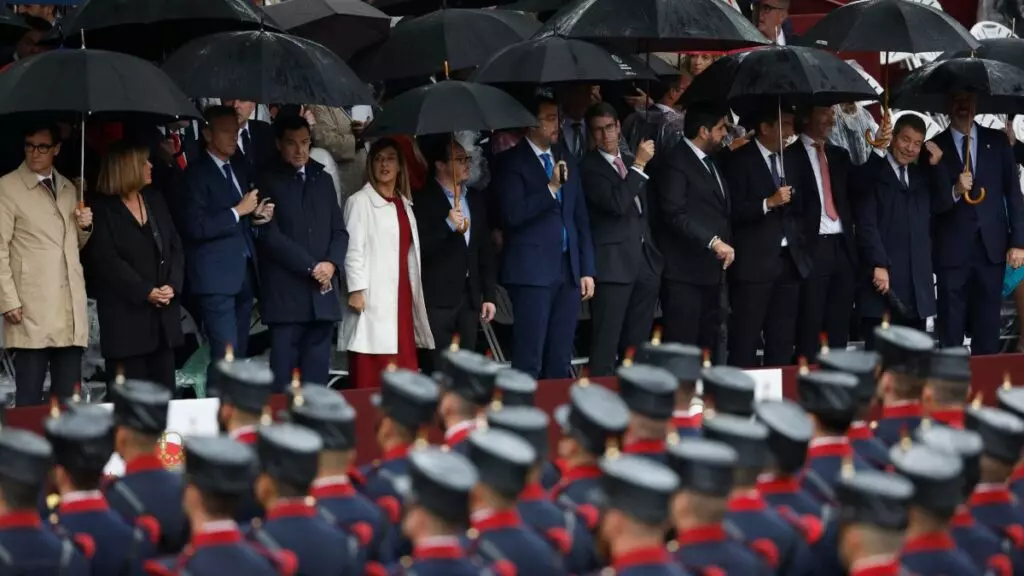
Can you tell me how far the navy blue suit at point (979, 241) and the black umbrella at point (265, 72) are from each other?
469cm

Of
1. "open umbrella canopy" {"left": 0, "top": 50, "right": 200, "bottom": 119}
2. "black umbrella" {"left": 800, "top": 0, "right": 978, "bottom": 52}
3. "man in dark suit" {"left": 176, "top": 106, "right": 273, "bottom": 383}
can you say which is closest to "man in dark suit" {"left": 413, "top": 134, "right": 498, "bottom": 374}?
"man in dark suit" {"left": 176, "top": 106, "right": 273, "bottom": 383}

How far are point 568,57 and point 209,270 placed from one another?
8.12 feet

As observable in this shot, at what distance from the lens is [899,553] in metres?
6.90

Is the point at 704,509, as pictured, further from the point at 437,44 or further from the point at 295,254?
the point at 437,44

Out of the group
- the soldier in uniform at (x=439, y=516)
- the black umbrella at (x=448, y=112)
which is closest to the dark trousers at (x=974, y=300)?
the black umbrella at (x=448, y=112)

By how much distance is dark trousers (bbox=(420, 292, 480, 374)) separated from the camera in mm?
12148

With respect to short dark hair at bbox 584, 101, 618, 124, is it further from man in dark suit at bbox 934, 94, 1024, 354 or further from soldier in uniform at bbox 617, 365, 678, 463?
soldier in uniform at bbox 617, 365, 678, 463

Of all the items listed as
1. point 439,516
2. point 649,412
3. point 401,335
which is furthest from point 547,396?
point 439,516

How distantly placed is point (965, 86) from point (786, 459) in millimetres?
6003

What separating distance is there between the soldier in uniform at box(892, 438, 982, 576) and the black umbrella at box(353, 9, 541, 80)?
5614 mm

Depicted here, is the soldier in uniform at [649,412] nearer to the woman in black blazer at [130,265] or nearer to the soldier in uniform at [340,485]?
the soldier in uniform at [340,485]

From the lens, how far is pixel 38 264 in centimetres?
1071

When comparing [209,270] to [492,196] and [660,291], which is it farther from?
[660,291]

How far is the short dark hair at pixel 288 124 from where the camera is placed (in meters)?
11.5
